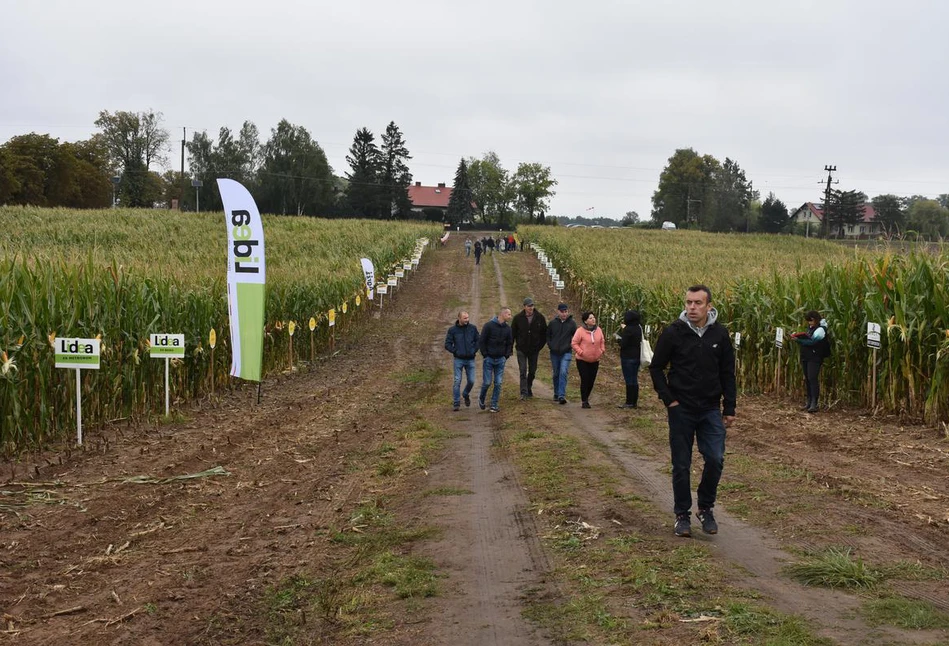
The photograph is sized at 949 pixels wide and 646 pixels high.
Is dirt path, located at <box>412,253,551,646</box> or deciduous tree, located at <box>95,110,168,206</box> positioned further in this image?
deciduous tree, located at <box>95,110,168,206</box>

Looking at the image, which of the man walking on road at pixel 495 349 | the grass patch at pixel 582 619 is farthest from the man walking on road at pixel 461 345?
the grass patch at pixel 582 619

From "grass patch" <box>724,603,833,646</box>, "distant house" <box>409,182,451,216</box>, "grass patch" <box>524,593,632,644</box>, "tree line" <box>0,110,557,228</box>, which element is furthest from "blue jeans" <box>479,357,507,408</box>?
"distant house" <box>409,182,451,216</box>

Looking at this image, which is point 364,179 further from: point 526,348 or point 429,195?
point 526,348

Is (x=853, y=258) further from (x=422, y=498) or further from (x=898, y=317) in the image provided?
(x=422, y=498)

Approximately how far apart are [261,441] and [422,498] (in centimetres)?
418

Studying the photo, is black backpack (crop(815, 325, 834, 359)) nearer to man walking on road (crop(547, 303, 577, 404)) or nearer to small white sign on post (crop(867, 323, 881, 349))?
small white sign on post (crop(867, 323, 881, 349))

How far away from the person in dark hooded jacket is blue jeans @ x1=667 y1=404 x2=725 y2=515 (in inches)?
338

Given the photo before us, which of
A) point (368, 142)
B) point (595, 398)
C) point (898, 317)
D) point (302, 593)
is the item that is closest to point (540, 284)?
point (595, 398)

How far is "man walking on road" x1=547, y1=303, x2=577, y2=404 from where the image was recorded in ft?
53.0

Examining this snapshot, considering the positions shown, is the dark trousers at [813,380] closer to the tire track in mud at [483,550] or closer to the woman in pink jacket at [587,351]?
the woman in pink jacket at [587,351]

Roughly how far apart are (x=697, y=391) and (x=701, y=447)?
1.68ft

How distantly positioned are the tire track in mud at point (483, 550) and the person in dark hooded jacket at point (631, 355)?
14.6ft

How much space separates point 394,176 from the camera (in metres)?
113

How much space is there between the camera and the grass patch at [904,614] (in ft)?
16.1
